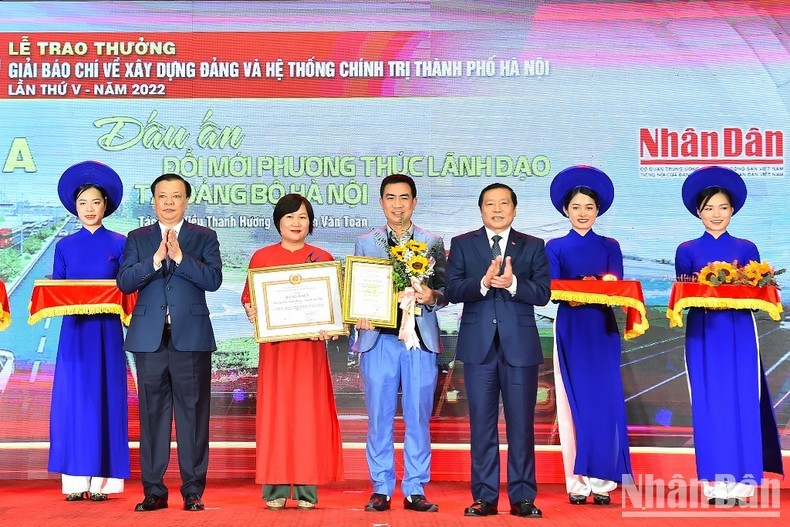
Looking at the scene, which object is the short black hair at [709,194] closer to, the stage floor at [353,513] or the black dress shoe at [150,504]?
the stage floor at [353,513]

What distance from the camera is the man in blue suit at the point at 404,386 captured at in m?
5.41

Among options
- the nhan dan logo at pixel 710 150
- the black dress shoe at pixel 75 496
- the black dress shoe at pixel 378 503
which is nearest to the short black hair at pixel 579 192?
the nhan dan logo at pixel 710 150

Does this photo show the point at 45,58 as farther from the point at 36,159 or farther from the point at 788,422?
the point at 788,422

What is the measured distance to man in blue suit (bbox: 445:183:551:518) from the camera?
202 inches

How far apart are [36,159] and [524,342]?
3.78 meters

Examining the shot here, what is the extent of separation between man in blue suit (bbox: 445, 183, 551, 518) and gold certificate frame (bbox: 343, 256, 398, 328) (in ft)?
1.01

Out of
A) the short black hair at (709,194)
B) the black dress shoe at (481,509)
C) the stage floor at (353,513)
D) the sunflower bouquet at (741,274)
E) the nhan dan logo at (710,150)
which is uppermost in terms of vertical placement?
the nhan dan logo at (710,150)

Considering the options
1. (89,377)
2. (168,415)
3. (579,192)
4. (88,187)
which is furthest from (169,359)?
(579,192)

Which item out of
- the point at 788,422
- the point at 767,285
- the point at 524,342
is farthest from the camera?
the point at 788,422

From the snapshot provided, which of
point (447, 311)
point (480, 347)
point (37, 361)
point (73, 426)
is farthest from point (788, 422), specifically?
point (37, 361)

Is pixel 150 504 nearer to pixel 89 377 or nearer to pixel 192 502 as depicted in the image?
pixel 192 502

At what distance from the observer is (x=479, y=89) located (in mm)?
7070

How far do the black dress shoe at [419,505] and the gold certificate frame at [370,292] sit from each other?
0.90m

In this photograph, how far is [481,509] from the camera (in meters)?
5.13
